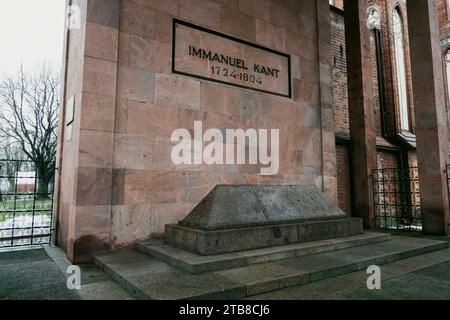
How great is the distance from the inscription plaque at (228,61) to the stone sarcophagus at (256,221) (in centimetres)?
231

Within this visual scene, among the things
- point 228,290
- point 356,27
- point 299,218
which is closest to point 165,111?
point 299,218

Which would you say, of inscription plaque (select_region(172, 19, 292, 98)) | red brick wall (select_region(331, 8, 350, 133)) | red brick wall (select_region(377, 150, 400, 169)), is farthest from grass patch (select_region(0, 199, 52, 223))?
red brick wall (select_region(377, 150, 400, 169))

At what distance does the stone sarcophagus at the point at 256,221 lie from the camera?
379cm

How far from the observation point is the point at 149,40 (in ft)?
16.5

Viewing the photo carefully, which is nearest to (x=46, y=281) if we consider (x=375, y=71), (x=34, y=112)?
(x=375, y=71)

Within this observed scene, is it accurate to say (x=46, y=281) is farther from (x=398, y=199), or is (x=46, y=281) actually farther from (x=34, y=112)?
(x=34, y=112)

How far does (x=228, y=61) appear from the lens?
19.3 ft

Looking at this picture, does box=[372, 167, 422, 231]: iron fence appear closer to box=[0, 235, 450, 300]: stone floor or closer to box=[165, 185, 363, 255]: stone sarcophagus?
box=[165, 185, 363, 255]: stone sarcophagus

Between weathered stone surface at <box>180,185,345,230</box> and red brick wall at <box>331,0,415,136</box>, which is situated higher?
red brick wall at <box>331,0,415,136</box>

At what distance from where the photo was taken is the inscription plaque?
211 inches

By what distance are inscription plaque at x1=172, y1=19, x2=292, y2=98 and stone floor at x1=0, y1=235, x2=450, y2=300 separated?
349 centimetres

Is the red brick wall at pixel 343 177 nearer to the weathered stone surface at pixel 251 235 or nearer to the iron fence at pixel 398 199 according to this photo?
the iron fence at pixel 398 199

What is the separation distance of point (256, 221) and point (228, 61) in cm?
326
